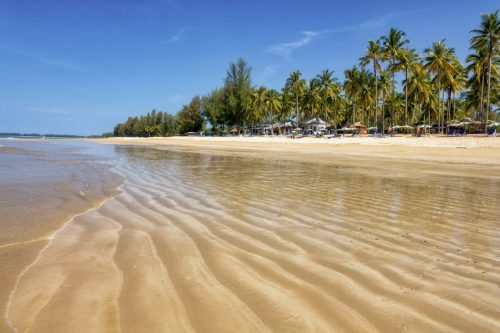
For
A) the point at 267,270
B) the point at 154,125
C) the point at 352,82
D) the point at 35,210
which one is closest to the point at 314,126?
the point at 352,82

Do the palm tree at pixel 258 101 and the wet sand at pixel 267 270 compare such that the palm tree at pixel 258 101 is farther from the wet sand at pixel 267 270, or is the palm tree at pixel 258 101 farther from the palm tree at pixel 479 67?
the wet sand at pixel 267 270

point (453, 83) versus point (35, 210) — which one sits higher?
point (453, 83)

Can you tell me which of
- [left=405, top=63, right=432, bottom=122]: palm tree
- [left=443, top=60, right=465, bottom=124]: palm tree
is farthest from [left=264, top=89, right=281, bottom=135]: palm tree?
[left=443, top=60, right=465, bottom=124]: palm tree

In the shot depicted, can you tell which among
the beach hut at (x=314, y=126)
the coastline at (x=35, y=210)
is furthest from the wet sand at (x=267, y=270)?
the beach hut at (x=314, y=126)

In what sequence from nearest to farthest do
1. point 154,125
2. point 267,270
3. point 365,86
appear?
point 267,270 < point 365,86 < point 154,125

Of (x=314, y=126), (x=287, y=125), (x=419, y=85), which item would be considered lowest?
(x=314, y=126)

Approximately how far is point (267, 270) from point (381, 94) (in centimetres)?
6905

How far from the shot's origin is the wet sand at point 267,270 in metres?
A: 2.38

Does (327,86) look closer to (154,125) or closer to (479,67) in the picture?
(479,67)

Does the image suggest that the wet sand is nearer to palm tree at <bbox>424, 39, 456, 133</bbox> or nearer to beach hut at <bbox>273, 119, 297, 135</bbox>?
palm tree at <bbox>424, 39, 456, 133</bbox>

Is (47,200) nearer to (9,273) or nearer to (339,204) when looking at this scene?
(9,273)

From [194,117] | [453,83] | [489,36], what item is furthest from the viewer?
[194,117]

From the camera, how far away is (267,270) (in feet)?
10.8

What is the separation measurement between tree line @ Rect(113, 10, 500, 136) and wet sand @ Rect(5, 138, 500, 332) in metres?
42.0
